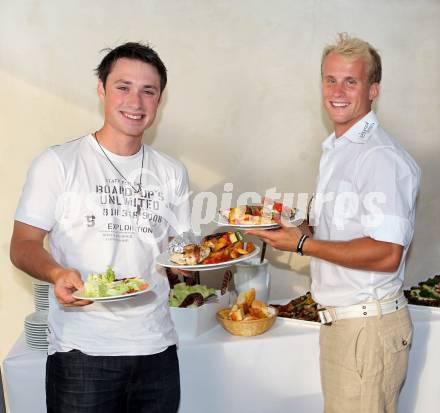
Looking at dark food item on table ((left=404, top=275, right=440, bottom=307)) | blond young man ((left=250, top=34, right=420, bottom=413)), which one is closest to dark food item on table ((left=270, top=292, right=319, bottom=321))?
dark food item on table ((left=404, top=275, right=440, bottom=307))

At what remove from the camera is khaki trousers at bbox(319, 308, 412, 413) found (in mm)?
1686

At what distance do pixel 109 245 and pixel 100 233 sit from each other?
0.04 m

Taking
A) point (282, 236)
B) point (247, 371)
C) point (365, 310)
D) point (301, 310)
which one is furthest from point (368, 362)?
point (301, 310)

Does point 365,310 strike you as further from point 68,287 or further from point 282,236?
point 68,287

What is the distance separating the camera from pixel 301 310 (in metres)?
2.56

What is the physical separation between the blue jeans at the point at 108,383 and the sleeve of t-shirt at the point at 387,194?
0.71m

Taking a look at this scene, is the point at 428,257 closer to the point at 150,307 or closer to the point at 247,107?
the point at 247,107

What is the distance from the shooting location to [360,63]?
179 cm

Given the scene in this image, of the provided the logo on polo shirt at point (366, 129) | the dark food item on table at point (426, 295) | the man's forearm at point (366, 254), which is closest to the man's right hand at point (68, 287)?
the man's forearm at point (366, 254)

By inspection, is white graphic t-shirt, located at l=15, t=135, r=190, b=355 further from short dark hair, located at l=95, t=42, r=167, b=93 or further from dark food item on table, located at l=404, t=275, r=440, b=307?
dark food item on table, located at l=404, t=275, r=440, b=307

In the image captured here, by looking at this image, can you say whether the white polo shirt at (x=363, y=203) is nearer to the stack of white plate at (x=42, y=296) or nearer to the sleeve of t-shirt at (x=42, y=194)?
the sleeve of t-shirt at (x=42, y=194)

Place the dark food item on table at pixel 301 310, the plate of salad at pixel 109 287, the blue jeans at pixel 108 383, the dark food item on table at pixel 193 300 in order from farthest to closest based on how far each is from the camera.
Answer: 1. the dark food item on table at pixel 301 310
2. the dark food item on table at pixel 193 300
3. the blue jeans at pixel 108 383
4. the plate of salad at pixel 109 287

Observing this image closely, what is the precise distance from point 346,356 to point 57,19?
1.95m

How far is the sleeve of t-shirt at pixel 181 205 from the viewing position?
5.46ft
